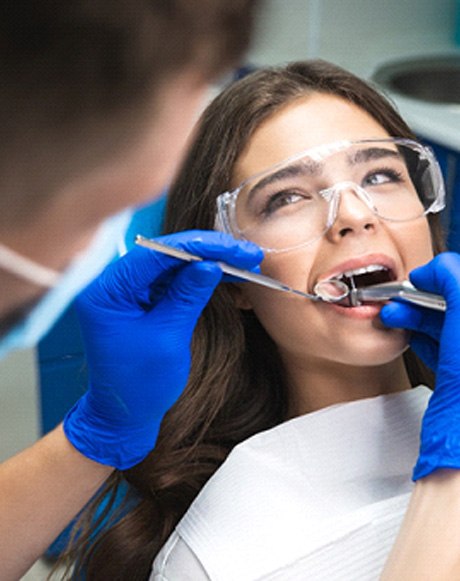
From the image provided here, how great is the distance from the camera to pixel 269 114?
1579 mm

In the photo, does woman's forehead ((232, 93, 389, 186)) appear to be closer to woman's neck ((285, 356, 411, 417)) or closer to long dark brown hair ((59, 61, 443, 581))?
long dark brown hair ((59, 61, 443, 581))

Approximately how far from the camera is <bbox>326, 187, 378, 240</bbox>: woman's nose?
57.3 inches

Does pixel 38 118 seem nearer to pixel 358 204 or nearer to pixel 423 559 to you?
pixel 423 559

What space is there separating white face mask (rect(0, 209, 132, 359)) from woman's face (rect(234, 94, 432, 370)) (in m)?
0.87

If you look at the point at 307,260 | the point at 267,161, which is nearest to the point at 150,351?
the point at 307,260

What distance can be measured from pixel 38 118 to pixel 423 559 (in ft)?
3.11

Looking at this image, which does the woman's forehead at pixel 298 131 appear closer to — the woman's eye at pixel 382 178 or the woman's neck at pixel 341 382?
the woman's eye at pixel 382 178

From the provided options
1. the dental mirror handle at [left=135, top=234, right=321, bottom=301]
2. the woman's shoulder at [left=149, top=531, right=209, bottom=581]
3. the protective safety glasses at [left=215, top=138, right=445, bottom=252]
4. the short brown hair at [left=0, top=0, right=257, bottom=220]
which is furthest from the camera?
the protective safety glasses at [left=215, top=138, right=445, bottom=252]

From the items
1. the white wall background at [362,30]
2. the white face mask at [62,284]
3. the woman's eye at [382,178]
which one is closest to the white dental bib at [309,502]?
the woman's eye at [382,178]

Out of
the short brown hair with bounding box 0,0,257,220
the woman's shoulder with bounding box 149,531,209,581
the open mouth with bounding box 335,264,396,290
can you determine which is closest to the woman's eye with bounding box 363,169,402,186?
the open mouth with bounding box 335,264,396,290

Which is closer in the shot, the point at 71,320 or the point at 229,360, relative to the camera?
the point at 229,360

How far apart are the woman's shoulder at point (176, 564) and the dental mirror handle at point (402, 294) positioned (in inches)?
19.5

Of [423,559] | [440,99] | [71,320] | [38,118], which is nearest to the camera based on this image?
[38,118]

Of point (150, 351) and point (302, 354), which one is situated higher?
point (150, 351)
